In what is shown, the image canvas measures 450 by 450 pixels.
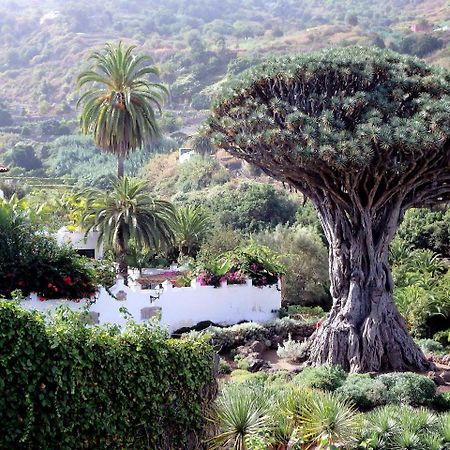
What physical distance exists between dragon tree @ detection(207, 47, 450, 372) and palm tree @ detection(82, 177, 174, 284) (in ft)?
30.2

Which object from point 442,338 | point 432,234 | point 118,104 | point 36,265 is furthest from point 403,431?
point 432,234

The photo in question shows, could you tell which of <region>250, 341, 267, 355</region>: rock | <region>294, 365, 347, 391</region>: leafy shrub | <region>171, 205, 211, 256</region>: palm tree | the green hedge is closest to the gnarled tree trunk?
<region>294, 365, 347, 391</region>: leafy shrub

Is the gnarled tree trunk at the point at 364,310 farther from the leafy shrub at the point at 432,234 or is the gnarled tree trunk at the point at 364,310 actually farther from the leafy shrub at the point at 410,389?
the leafy shrub at the point at 432,234

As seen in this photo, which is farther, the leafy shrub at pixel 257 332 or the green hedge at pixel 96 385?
the leafy shrub at pixel 257 332

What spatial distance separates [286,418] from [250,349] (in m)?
8.62

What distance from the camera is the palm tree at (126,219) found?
25.4 m

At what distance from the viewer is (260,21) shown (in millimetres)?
168125

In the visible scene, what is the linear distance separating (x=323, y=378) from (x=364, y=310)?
312 cm

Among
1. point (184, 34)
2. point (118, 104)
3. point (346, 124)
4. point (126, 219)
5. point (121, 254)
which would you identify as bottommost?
point (121, 254)

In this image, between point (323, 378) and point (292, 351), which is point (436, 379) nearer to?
point (323, 378)

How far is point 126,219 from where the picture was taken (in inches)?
999

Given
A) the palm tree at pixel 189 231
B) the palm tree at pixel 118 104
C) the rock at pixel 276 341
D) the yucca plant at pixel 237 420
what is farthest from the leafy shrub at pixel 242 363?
the palm tree at pixel 118 104

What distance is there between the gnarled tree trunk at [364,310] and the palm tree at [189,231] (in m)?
14.2

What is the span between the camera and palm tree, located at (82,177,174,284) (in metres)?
25.4
